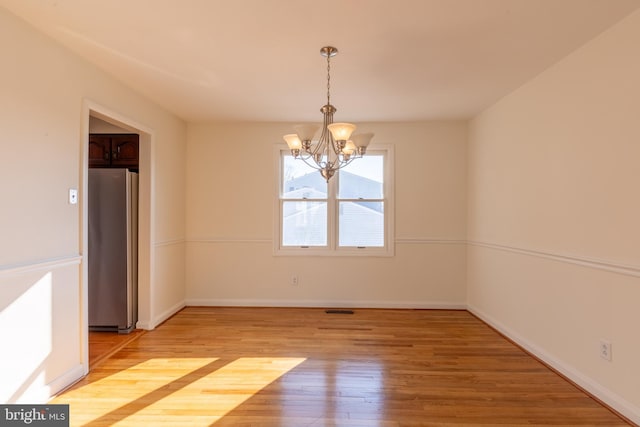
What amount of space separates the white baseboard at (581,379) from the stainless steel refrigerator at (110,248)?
3934 mm

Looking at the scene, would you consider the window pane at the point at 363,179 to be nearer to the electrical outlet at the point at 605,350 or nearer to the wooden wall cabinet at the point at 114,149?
the wooden wall cabinet at the point at 114,149

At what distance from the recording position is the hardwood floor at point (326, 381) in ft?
6.90

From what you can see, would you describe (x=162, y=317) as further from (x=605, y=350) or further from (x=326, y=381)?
(x=605, y=350)

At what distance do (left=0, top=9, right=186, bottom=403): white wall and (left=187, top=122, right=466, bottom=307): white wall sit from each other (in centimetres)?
177

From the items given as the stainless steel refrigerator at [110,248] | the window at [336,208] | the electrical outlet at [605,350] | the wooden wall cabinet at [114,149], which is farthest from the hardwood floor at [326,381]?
the wooden wall cabinet at [114,149]

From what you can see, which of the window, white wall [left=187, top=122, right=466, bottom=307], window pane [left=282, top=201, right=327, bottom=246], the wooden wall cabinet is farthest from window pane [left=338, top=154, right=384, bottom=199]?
the wooden wall cabinet

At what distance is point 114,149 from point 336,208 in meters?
2.70

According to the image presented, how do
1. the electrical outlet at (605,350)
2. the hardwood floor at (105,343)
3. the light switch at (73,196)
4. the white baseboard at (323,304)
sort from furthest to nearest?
the white baseboard at (323,304), the hardwood floor at (105,343), the light switch at (73,196), the electrical outlet at (605,350)

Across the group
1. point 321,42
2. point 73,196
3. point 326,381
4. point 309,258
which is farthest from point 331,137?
point 309,258

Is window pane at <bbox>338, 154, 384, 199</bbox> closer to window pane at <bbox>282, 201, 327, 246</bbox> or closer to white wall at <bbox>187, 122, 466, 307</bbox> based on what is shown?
white wall at <bbox>187, 122, 466, 307</bbox>

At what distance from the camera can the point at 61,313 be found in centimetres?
239

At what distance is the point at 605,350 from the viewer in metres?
2.25

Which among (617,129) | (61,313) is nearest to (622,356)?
(617,129)

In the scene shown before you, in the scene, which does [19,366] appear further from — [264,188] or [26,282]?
[264,188]
